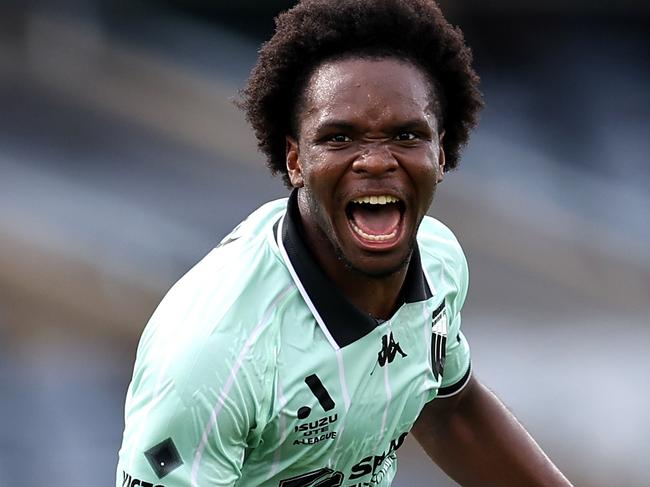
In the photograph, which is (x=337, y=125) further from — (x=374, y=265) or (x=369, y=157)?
(x=374, y=265)

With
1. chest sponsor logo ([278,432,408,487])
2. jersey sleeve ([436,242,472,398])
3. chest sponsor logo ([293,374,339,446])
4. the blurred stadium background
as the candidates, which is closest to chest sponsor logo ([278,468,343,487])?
chest sponsor logo ([278,432,408,487])

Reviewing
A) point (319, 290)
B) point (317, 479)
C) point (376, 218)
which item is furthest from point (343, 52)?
point (317, 479)

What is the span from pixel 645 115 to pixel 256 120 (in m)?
4.67

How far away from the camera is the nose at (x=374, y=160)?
2.47m

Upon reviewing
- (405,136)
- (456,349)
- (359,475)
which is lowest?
(359,475)

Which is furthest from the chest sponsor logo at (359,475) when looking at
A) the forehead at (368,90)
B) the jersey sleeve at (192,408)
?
the forehead at (368,90)

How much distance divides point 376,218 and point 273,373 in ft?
1.25

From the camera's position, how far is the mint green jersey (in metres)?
2.35

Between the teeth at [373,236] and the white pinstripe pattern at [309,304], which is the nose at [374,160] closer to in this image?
the teeth at [373,236]

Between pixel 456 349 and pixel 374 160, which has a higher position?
pixel 374 160

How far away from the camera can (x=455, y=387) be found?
10.8 ft

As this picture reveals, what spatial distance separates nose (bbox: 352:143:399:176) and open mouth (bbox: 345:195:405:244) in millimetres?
62

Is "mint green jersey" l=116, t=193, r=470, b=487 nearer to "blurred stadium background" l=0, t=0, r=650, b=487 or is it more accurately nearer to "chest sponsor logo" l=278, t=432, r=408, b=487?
"chest sponsor logo" l=278, t=432, r=408, b=487

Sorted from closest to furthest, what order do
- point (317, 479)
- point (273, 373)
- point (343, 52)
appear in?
point (273, 373) < point (343, 52) < point (317, 479)
